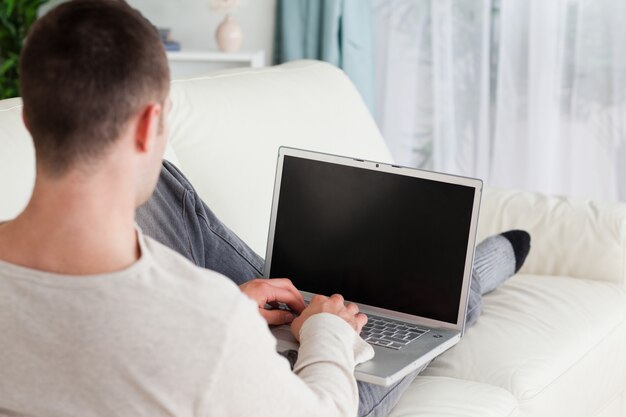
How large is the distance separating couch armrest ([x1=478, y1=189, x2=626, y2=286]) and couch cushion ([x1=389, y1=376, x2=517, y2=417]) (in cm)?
68

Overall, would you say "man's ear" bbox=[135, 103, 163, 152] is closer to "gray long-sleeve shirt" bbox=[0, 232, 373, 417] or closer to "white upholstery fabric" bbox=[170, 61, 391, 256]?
"gray long-sleeve shirt" bbox=[0, 232, 373, 417]

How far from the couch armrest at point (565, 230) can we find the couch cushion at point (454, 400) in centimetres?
68

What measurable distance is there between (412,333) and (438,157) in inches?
86.4

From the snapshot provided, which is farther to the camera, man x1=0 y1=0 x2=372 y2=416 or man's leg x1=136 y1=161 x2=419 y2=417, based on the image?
man's leg x1=136 y1=161 x2=419 y2=417

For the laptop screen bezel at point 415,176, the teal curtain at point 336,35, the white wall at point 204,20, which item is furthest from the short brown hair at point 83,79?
the white wall at point 204,20

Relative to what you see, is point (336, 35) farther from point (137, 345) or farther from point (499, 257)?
point (137, 345)

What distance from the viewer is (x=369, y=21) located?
363cm

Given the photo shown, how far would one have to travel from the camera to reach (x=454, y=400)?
1597 mm

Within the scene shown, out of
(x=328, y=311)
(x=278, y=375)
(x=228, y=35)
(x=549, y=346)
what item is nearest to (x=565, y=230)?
(x=549, y=346)

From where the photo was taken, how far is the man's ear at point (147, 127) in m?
0.93

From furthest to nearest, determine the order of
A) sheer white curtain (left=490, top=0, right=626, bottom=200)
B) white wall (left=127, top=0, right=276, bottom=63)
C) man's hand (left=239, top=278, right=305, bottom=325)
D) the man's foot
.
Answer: white wall (left=127, top=0, right=276, bottom=63)
sheer white curtain (left=490, top=0, right=626, bottom=200)
the man's foot
man's hand (left=239, top=278, right=305, bottom=325)

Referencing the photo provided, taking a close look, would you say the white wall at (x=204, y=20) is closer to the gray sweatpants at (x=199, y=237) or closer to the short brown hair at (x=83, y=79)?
the gray sweatpants at (x=199, y=237)

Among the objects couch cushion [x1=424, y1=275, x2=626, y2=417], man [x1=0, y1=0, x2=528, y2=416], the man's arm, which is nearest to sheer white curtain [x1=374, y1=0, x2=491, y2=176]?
couch cushion [x1=424, y1=275, x2=626, y2=417]

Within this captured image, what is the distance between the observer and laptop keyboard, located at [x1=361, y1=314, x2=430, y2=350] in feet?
4.84
